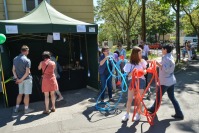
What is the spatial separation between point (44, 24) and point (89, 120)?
3.06 metres

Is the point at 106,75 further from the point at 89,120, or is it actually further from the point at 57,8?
the point at 57,8

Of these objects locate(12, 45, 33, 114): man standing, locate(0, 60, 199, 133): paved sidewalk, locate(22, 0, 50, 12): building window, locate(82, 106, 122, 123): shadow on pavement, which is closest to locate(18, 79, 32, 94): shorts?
locate(12, 45, 33, 114): man standing

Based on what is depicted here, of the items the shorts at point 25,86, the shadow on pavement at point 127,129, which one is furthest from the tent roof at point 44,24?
the shadow on pavement at point 127,129

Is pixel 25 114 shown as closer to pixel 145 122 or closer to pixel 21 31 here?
pixel 21 31

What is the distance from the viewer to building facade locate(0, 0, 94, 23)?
836 cm

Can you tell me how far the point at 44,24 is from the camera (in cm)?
634

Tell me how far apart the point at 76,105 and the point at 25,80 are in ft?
5.37

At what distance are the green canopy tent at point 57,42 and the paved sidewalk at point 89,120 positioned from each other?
54.3 inches

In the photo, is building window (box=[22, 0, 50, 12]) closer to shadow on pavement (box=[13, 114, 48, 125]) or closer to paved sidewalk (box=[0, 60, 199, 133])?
paved sidewalk (box=[0, 60, 199, 133])

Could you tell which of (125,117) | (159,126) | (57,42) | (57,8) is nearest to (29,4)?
(57,8)

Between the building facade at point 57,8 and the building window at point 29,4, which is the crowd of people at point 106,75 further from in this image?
the building window at point 29,4

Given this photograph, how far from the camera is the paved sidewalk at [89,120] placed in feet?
15.1

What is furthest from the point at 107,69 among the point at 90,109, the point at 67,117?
the point at 67,117

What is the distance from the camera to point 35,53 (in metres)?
8.31
